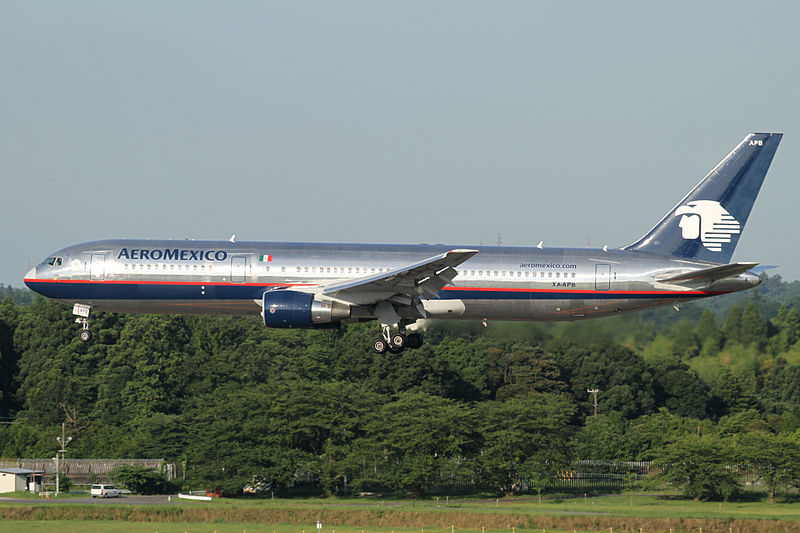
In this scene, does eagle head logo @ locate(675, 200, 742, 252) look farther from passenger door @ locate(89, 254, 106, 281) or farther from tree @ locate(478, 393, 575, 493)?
tree @ locate(478, 393, 575, 493)

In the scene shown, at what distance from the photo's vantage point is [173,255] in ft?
160

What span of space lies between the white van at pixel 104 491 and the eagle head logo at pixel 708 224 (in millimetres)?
60132

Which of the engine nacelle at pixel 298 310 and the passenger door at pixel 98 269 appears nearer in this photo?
the engine nacelle at pixel 298 310

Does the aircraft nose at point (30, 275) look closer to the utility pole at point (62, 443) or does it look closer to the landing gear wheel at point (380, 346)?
the landing gear wheel at point (380, 346)

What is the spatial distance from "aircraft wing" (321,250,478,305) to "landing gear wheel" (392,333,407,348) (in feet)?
5.25

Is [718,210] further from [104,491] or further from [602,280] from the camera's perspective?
[104,491]

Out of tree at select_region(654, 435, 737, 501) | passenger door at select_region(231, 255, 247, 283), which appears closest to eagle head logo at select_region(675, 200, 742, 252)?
passenger door at select_region(231, 255, 247, 283)

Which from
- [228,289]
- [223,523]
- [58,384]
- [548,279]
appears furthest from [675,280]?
[58,384]

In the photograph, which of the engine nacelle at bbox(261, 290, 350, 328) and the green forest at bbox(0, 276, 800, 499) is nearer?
the engine nacelle at bbox(261, 290, 350, 328)

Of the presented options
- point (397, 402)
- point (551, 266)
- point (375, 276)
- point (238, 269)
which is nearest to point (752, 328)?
point (397, 402)

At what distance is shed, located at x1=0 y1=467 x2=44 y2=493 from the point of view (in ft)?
310

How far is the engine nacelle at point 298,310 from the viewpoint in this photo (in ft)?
150

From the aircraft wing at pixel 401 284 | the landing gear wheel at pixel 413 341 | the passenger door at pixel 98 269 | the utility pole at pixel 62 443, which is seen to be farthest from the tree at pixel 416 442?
the passenger door at pixel 98 269

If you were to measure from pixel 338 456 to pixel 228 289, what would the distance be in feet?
167
